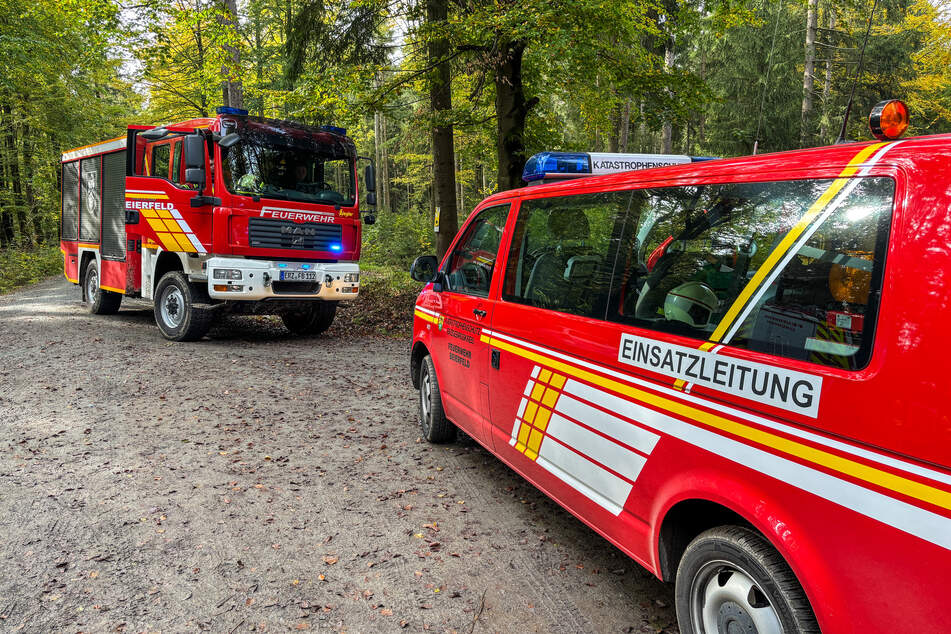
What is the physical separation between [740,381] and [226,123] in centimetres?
824

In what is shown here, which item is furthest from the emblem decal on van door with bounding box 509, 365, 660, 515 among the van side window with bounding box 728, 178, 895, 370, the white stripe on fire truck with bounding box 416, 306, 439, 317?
the white stripe on fire truck with bounding box 416, 306, 439, 317

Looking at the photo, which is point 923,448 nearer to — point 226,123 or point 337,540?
point 337,540

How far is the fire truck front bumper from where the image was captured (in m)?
8.55

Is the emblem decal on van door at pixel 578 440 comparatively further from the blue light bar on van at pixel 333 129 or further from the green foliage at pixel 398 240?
the green foliage at pixel 398 240

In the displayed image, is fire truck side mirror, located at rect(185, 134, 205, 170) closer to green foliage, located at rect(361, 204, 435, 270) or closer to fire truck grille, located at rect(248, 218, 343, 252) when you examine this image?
fire truck grille, located at rect(248, 218, 343, 252)

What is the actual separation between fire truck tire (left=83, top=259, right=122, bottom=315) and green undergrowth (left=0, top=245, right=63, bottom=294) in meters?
7.17

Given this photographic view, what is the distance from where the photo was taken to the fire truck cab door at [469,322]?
4.11m

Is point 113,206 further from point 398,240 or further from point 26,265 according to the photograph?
point 26,265

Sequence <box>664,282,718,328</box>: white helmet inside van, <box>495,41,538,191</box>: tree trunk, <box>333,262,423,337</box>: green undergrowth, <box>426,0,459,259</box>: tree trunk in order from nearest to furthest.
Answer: <box>664,282,718,328</box>: white helmet inside van → <box>495,41,538,191</box>: tree trunk → <box>333,262,423,337</box>: green undergrowth → <box>426,0,459,259</box>: tree trunk

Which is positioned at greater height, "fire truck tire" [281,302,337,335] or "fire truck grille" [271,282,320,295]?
"fire truck grille" [271,282,320,295]

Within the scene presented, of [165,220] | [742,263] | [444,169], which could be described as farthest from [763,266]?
[444,169]

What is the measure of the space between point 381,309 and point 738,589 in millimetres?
10813

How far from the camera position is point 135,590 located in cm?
302

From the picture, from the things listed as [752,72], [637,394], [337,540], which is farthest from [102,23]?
[752,72]
